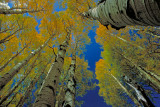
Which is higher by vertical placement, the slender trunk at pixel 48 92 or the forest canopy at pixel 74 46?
the forest canopy at pixel 74 46

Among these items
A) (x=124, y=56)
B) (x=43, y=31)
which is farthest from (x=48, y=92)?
(x=43, y=31)

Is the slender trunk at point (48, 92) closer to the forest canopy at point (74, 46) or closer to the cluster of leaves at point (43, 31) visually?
the forest canopy at point (74, 46)

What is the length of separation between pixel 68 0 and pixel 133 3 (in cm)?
679

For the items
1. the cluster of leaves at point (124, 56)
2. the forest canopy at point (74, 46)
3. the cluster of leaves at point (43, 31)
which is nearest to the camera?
the forest canopy at point (74, 46)

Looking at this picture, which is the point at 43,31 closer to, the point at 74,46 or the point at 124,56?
the point at 74,46

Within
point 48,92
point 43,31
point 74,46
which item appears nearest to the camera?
point 48,92

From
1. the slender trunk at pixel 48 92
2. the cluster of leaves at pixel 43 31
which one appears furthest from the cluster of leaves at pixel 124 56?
the slender trunk at pixel 48 92

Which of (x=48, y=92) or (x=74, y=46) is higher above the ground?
(x=74, y=46)

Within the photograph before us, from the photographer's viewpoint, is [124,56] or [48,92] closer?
[48,92]

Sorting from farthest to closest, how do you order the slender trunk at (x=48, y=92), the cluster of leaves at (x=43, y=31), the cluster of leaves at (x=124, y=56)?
the cluster of leaves at (x=43, y=31) < the cluster of leaves at (x=124, y=56) < the slender trunk at (x=48, y=92)

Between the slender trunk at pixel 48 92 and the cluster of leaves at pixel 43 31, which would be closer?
the slender trunk at pixel 48 92

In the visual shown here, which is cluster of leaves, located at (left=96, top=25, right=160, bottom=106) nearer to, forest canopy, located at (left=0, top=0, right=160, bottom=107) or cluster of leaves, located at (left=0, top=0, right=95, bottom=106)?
forest canopy, located at (left=0, top=0, right=160, bottom=107)

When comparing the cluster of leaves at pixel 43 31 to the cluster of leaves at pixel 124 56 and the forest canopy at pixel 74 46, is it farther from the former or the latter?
the cluster of leaves at pixel 124 56

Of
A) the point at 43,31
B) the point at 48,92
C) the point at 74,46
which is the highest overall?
the point at 43,31
